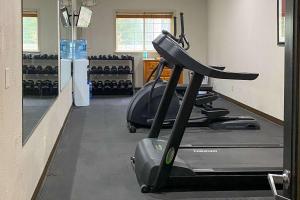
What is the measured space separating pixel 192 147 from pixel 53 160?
159cm

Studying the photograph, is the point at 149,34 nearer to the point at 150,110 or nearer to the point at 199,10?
the point at 199,10

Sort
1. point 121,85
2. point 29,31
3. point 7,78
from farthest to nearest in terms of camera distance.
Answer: point 121,85
point 29,31
point 7,78

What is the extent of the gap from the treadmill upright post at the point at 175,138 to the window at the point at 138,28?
836 centimetres

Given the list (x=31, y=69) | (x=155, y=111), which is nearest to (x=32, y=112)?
(x=31, y=69)

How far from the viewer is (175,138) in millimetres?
3549

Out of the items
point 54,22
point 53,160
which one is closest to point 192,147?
point 53,160

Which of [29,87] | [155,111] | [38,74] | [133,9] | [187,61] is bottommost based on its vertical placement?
[155,111]

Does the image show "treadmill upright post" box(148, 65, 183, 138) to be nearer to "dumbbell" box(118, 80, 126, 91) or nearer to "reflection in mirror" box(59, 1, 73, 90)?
"reflection in mirror" box(59, 1, 73, 90)

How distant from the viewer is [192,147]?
4.60m

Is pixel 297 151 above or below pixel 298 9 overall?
below

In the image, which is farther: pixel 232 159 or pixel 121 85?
pixel 121 85

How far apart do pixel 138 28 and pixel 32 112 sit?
8.67 meters

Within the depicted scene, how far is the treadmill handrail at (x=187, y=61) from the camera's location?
138 inches

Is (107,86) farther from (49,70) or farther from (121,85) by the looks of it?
(49,70)
